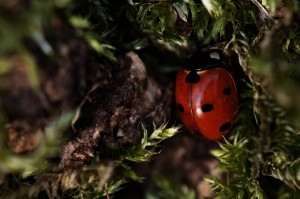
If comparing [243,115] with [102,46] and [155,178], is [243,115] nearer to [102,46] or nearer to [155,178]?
[155,178]

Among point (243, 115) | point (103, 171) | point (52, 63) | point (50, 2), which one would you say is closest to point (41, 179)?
point (103, 171)

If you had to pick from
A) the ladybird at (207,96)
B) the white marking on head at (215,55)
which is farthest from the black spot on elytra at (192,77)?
the white marking on head at (215,55)

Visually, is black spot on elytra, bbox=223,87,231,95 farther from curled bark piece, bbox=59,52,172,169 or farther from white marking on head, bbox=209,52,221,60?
curled bark piece, bbox=59,52,172,169

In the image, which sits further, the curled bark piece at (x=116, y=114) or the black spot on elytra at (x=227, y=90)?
the black spot on elytra at (x=227, y=90)

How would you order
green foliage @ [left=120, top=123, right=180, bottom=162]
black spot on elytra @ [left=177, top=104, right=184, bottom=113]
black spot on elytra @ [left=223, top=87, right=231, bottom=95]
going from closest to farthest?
1. green foliage @ [left=120, top=123, right=180, bottom=162]
2. black spot on elytra @ [left=223, top=87, right=231, bottom=95]
3. black spot on elytra @ [left=177, top=104, right=184, bottom=113]

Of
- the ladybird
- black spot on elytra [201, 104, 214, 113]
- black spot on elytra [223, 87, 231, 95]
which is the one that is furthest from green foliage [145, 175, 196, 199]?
black spot on elytra [223, 87, 231, 95]

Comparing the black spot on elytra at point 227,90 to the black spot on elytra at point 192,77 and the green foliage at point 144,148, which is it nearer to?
the black spot on elytra at point 192,77

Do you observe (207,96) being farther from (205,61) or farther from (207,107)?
(205,61)
